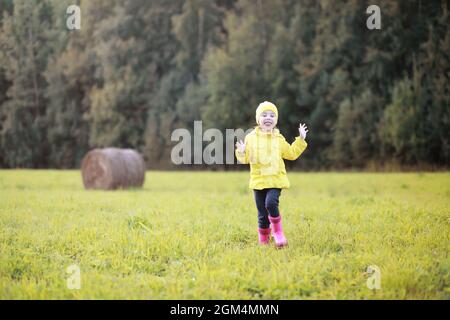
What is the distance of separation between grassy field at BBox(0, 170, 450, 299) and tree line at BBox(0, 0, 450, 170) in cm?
1380

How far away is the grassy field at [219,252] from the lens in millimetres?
4430

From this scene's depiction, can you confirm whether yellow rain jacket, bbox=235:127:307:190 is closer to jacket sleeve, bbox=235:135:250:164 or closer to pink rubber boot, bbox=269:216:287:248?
jacket sleeve, bbox=235:135:250:164

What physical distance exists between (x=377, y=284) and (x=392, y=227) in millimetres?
2789

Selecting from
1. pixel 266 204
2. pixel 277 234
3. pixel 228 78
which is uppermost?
pixel 228 78

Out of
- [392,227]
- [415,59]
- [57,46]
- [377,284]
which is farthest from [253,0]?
[377,284]

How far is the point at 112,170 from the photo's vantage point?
13867 millimetres

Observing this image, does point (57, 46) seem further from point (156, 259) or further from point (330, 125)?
point (156, 259)

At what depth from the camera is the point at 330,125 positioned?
27.4m

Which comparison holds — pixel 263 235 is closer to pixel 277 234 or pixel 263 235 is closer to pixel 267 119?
pixel 277 234

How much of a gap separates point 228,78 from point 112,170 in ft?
53.2

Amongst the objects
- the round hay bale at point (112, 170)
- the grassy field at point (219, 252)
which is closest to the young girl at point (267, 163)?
the grassy field at point (219, 252)

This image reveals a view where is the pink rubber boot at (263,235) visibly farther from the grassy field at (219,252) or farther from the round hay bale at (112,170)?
the round hay bale at (112,170)

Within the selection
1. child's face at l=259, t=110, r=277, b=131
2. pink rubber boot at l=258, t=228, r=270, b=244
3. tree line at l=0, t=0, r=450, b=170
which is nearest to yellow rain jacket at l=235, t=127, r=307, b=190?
child's face at l=259, t=110, r=277, b=131

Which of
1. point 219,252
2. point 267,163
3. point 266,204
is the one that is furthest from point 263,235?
point 267,163
